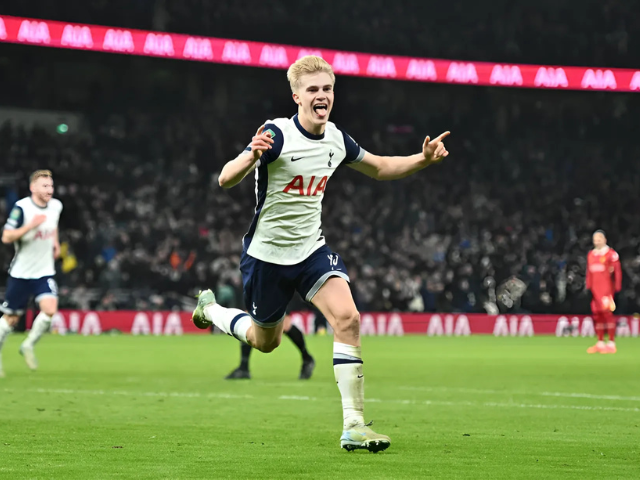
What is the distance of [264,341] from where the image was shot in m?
7.48

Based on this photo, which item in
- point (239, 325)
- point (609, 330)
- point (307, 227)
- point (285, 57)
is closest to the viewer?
point (307, 227)

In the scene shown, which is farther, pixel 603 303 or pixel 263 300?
pixel 603 303

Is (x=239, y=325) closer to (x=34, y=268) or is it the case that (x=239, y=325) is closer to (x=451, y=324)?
(x=34, y=268)

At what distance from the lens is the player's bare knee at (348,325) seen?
663 cm

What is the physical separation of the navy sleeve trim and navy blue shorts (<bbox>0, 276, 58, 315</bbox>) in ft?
22.3

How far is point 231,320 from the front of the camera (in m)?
7.88

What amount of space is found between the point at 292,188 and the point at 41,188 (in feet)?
21.4

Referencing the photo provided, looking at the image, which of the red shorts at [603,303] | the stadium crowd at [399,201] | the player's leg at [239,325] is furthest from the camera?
the stadium crowd at [399,201]

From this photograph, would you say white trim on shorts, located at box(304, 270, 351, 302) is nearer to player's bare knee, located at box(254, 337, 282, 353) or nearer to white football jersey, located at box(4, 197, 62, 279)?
player's bare knee, located at box(254, 337, 282, 353)

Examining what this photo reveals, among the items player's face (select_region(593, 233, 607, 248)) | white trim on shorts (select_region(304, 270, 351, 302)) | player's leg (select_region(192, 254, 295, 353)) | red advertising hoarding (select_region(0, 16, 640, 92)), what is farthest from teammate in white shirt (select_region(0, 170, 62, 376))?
red advertising hoarding (select_region(0, 16, 640, 92))

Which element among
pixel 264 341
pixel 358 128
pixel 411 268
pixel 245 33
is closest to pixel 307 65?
pixel 264 341

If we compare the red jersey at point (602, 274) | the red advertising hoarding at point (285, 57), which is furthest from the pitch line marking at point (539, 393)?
the red advertising hoarding at point (285, 57)

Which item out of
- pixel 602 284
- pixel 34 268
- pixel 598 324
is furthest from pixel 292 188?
pixel 598 324

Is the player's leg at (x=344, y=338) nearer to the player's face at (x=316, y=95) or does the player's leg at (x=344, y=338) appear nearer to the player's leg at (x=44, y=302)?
the player's face at (x=316, y=95)
